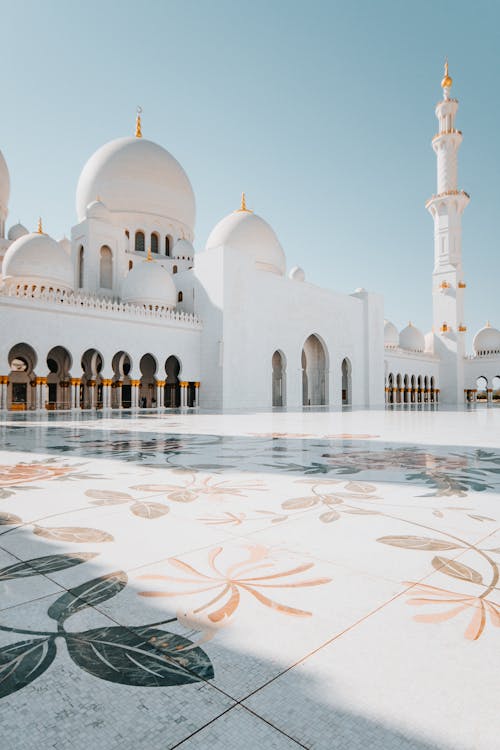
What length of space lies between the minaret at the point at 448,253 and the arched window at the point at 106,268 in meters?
17.8

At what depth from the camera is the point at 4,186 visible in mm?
21062

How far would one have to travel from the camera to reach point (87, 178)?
67.9 feet

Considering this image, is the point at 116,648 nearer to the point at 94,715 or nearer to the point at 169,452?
the point at 94,715

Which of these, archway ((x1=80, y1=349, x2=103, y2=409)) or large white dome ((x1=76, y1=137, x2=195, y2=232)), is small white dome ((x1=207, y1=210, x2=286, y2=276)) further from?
archway ((x1=80, y1=349, x2=103, y2=409))

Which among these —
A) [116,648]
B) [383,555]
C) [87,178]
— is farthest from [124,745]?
[87,178]

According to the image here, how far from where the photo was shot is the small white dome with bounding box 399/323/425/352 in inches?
1173

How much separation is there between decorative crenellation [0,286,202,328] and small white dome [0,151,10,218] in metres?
8.36

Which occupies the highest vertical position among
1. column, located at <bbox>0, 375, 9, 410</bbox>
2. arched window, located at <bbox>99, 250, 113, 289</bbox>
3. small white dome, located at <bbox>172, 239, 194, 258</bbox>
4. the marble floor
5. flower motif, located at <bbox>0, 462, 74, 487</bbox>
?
small white dome, located at <bbox>172, 239, 194, 258</bbox>

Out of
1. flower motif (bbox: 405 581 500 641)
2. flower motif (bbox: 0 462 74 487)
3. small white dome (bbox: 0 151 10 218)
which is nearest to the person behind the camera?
flower motif (bbox: 405 581 500 641)

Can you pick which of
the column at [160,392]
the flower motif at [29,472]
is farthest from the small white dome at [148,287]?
the flower motif at [29,472]

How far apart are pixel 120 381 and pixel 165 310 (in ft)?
9.27

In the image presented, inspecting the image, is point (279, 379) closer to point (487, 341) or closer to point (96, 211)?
point (96, 211)

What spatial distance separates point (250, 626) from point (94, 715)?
340mm

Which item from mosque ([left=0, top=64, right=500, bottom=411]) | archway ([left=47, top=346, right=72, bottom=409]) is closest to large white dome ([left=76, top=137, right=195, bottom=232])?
mosque ([left=0, top=64, right=500, bottom=411])
